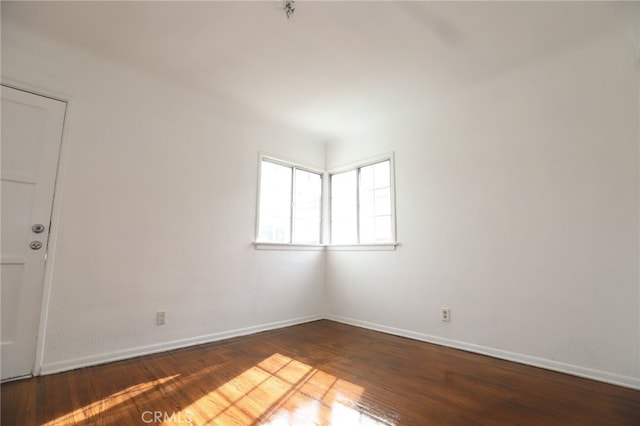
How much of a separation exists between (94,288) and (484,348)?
328 cm

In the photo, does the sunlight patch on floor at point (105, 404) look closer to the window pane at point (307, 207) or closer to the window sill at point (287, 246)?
the window sill at point (287, 246)

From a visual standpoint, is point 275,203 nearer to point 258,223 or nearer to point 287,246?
point 258,223

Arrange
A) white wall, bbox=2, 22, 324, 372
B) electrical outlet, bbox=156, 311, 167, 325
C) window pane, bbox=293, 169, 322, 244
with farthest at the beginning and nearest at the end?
window pane, bbox=293, 169, 322, 244
electrical outlet, bbox=156, 311, 167, 325
white wall, bbox=2, 22, 324, 372

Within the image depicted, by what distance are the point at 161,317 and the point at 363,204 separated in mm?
2557

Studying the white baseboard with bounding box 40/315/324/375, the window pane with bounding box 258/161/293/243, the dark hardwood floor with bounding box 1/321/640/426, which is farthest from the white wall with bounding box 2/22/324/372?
the dark hardwood floor with bounding box 1/321/640/426

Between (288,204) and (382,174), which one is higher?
(382,174)

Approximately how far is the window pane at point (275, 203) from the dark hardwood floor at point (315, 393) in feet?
4.78

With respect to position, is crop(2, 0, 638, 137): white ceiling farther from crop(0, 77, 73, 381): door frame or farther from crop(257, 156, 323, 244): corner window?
crop(257, 156, 323, 244): corner window

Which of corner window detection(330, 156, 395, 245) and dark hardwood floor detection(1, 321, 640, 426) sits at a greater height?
corner window detection(330, 156, 395, 245)

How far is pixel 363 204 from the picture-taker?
3969mm

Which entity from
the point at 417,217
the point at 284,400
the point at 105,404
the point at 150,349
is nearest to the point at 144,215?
the point at 150,349

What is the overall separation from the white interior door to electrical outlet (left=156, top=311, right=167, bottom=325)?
79 centimetres

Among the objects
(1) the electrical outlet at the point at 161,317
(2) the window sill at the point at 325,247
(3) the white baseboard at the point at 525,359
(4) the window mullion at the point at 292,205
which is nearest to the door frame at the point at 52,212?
(1) the electrical outlet at the point at 161,317

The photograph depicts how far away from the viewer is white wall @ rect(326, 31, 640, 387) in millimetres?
2180
